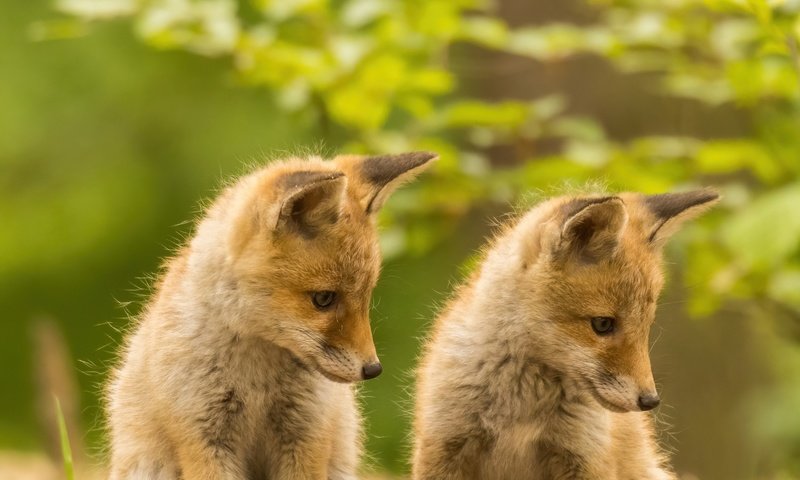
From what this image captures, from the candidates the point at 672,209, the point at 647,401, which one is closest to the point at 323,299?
the point at 647,401

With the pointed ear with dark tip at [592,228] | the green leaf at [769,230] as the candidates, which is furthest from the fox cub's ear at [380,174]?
the green leaf at [769,230]

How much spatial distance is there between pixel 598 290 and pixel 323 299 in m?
1.17

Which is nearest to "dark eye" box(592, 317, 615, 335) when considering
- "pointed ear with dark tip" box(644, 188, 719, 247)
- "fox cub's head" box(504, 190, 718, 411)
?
"fox cub's head" box(504, 190, 718, 411)

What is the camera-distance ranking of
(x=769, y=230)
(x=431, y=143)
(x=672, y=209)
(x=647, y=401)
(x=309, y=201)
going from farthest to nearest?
(x=431, y=143), (x=769, y=230), (x=672, y=209), (x=309, y=201), (x=647, y=401)

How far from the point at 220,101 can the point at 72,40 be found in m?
1.89

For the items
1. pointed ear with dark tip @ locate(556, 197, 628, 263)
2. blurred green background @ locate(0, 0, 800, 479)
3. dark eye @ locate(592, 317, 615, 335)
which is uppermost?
pointed ear with dark tip @ locate(556, 197, 628, 263)

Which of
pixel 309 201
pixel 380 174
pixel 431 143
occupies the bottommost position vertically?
pixel 431 143

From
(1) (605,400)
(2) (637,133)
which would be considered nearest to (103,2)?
(1) (605,400)

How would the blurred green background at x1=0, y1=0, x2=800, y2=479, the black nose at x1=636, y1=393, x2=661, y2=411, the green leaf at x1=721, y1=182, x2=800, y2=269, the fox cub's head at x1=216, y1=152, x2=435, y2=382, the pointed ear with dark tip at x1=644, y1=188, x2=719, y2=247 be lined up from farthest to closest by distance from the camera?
the blurred green background at x1=0, y1=0, x2=800, y2=479 < the green leaf at x1=721, y1=182, x2=800, y2=269 < the pointed ear with dark tip at x1=644, y1=188, x2=719, y2=247 < the fox cub's head at x1=216, y1=152, x2=435, y2=382 < the black nose at x1=636, y1=393, x2=661, y2=411

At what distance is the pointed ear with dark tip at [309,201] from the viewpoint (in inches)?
194

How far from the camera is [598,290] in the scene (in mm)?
5070

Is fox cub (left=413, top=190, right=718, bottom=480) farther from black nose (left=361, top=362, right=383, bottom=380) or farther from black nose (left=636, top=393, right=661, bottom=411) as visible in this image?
black nose (left=361, top=362, right=383, bottom=380)

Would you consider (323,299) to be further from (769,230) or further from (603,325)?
(769,230)

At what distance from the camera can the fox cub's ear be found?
17.4 ft
